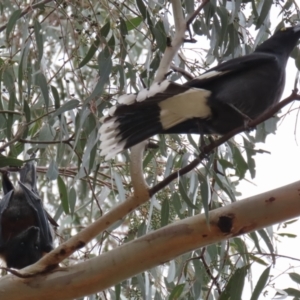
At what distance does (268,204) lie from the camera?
1.44 m

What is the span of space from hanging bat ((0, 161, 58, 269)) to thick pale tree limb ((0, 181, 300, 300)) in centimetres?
60

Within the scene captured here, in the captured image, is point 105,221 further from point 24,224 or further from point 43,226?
point 24,224

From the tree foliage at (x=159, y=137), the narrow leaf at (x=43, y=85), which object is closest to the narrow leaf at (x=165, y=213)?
the tree foliage at (x=159, y=137)

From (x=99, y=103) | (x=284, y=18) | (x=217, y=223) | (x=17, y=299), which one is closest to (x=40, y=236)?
(x=99, y=103)

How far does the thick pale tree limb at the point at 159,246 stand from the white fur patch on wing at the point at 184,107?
0.36 metres

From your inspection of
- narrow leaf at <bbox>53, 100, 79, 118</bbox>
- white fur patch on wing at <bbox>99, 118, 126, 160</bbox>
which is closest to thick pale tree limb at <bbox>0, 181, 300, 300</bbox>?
white fur patch on wing at <bbox>99, 118, 126, 160</bbox>

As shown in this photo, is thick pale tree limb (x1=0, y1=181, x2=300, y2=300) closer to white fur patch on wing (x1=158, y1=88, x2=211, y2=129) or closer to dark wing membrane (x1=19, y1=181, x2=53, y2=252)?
white fur patch on wing (x1=158, y1=88, x2=211, y2=129)

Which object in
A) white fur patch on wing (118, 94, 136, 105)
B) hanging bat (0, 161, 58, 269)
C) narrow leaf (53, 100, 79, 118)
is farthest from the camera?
hanging bat (0, 161, 58, 269)

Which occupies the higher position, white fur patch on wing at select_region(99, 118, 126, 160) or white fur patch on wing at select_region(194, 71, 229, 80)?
white fur patch on wing at select_region(194, 71, 229, 80)

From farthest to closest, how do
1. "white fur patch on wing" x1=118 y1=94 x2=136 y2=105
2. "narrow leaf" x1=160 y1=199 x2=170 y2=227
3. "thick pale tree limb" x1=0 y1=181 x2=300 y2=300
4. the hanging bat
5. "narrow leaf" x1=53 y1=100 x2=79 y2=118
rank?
1. the hanging bat
2. "narrow leaf" x1=160 y1=199 x2=170 y2=227
3. "narrow leaf" x1=53 y1=100 x2=79 y2=118
4. "white fur patch on wing" x1=118 y1=94 x2=136 y2=105
5. "thick pale tree limb" x1=0 y1=181 x2=300 y2=300

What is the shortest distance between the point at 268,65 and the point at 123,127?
496 millimetres

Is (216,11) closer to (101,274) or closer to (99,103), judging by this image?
(99,103)

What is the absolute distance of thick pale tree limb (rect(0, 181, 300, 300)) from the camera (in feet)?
4.73

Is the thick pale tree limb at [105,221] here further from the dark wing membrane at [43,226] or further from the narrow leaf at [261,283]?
the dark wing membrane at [43,226]
